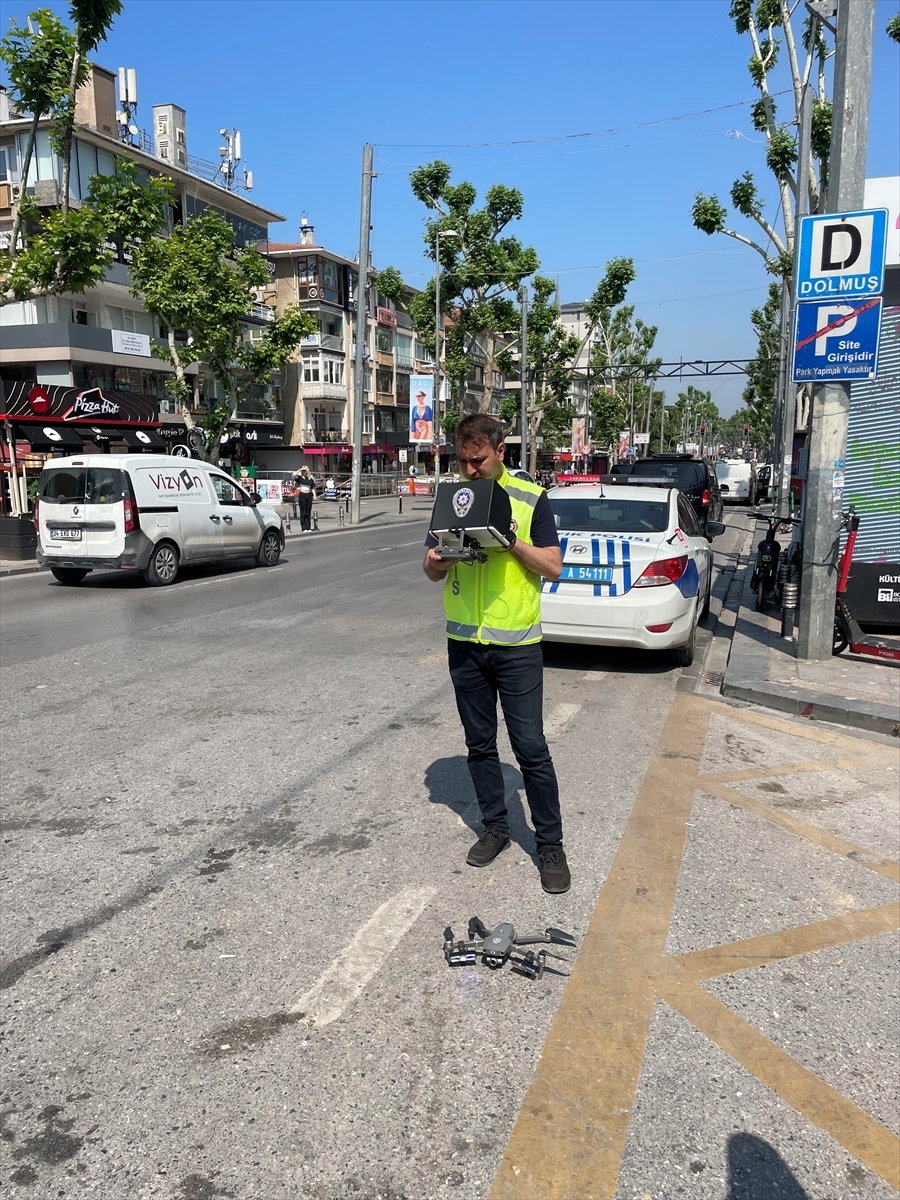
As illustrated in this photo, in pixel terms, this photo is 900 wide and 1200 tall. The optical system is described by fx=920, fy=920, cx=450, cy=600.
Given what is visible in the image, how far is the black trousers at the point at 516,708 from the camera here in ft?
12.7

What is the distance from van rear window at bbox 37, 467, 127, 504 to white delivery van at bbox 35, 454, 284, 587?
12 millimetres

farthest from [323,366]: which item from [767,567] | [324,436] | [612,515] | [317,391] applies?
[612,515]

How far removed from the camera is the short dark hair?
3.74 m

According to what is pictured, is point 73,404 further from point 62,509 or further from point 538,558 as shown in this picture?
point 538,558

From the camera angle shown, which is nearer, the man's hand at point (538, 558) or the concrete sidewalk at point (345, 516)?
the man's hand at point (538, 558)

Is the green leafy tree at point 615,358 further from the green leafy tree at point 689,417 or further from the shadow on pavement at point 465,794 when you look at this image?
the shadow on pavement at point 465,794

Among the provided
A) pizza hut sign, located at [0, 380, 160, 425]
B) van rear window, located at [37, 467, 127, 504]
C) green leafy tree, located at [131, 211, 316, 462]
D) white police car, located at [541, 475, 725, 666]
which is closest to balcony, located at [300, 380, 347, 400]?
pizza hut sign, located at [0, 380, 160, 425]

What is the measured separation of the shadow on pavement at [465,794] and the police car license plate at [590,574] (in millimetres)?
2605

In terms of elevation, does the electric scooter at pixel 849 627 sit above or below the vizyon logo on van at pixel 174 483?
below

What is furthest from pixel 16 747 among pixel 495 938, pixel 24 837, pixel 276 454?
pixel 276 454

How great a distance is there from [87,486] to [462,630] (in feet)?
36.8

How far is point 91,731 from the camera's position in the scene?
6309 mm

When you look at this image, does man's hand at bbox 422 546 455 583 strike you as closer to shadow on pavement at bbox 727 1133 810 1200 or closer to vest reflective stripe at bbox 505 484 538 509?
vest reflective stripe at bbox 505 484 538 509

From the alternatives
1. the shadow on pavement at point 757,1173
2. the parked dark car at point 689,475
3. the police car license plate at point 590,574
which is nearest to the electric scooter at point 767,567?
the police car license plate at point 590,574
